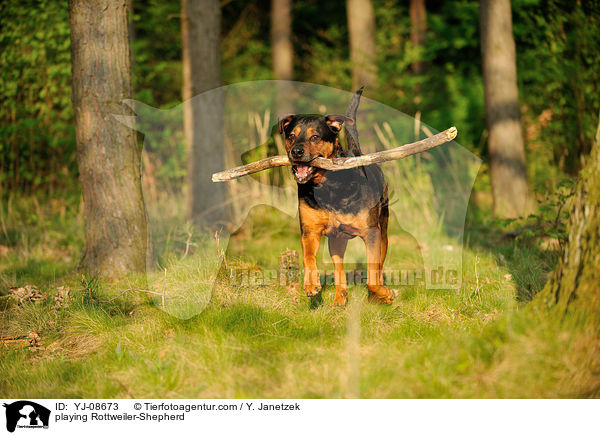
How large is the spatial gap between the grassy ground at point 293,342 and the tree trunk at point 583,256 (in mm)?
158

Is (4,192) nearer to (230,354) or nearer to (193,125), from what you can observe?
(193,125)

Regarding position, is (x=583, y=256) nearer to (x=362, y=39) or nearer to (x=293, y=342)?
(x=293, y=342)

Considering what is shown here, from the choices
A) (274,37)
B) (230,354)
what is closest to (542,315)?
(230,354)

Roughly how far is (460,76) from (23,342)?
12066mm

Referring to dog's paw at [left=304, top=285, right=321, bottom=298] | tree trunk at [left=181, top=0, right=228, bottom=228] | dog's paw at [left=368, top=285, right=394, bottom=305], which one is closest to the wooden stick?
dog's paw at [left=304, top=285, right=321, bottom=298]

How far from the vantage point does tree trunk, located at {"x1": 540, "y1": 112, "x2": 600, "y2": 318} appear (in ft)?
9.85

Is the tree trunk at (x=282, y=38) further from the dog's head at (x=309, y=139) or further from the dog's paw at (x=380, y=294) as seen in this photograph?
the dog's paw at (x=380, y=294)

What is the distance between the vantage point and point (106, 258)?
5219 millimetres

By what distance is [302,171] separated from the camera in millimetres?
3637

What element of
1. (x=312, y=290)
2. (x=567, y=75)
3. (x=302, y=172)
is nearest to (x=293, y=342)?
(x=312, y=290)

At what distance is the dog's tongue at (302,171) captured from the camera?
3629 millimetres

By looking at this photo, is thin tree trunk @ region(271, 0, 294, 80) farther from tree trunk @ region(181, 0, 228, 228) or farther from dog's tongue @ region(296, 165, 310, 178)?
dog's tongue @ region(296, 165, 310, 178)

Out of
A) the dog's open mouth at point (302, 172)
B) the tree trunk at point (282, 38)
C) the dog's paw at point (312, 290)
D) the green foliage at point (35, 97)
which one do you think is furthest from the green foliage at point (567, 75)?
the tree trunk at point (282, 38)
